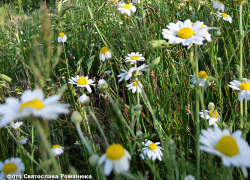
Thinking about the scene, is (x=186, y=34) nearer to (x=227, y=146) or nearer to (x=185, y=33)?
(x=185, y=33)

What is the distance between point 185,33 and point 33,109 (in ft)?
2.13

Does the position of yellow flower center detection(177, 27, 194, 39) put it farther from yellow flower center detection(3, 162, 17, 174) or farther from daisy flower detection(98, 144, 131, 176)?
yellow flower center detection(3, 162, 17, 174)

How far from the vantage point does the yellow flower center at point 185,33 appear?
2.86ft

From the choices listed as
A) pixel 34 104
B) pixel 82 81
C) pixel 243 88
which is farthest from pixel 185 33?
pixel 82 81

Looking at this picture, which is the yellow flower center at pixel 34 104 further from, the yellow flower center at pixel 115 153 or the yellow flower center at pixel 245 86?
the yellow flower center at pixel 245 86

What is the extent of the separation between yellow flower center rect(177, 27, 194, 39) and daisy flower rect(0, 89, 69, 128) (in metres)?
0.57

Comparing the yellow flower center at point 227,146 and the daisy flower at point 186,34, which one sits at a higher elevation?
the daisy flower at point 186,34

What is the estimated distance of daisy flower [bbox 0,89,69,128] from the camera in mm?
453

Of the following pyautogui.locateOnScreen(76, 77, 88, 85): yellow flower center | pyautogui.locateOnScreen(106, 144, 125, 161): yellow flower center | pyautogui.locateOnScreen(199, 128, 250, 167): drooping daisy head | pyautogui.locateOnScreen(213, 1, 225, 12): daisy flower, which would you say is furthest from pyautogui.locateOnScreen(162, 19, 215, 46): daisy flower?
pyautogui.locateOnScreen(213, 1, 225, 12): daisy flower

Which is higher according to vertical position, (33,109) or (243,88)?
(33,109)

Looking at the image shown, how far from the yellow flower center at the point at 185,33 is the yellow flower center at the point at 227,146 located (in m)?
0.44

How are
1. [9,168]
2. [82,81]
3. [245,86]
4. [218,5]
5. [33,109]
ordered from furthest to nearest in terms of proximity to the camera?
[218,5]
[82,81]
[245,86]
[9,168]
[33,109]

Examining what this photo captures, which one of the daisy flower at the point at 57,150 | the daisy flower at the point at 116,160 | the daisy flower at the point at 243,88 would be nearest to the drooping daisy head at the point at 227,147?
the daisy flower at the point at 116,160

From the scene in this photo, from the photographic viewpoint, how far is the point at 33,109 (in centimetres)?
47
